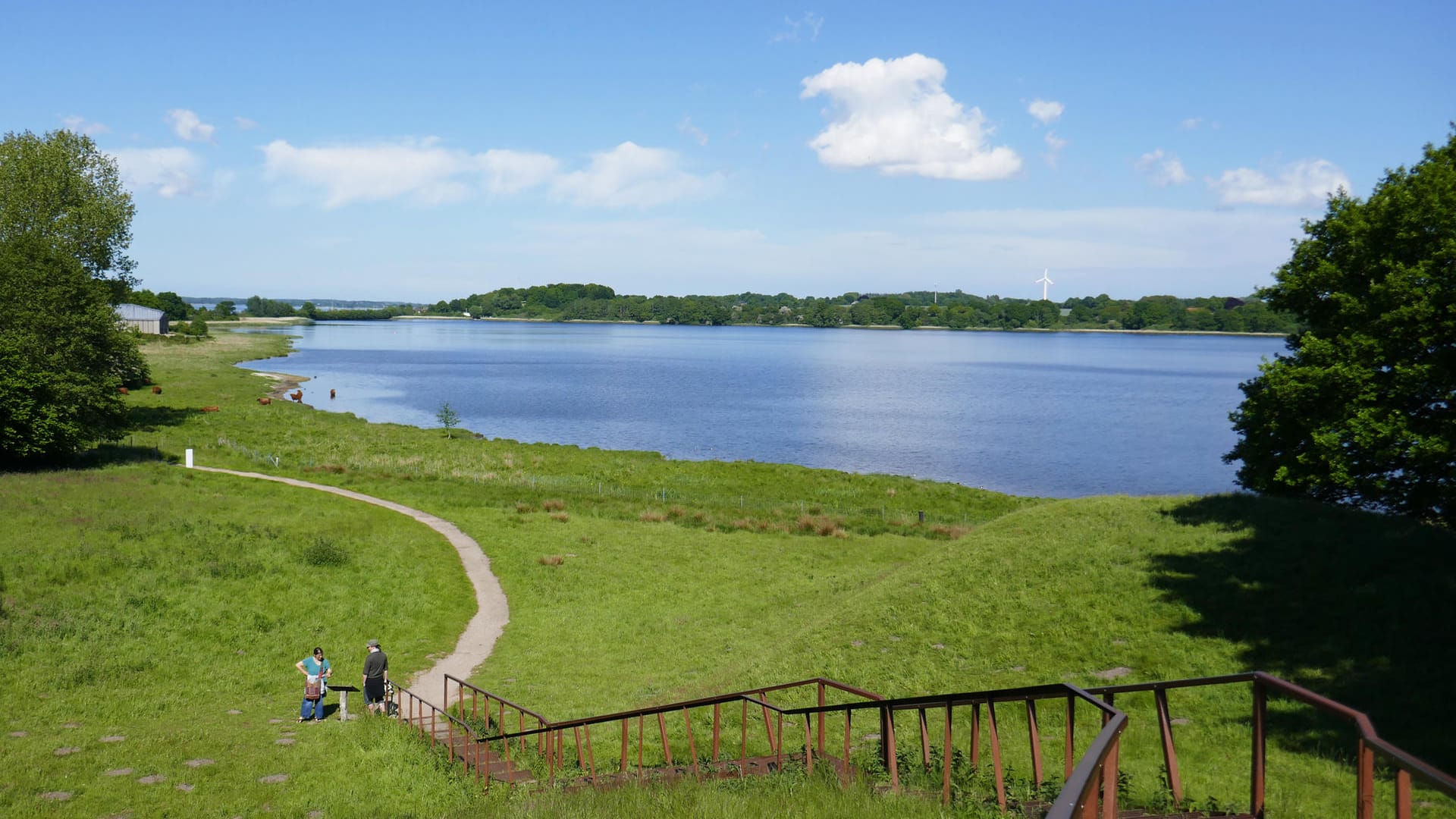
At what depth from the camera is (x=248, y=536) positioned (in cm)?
3412

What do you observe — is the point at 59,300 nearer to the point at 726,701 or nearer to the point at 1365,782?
the point at 726,701

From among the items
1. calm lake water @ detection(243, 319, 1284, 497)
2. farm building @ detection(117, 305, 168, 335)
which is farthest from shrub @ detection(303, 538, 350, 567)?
farm building @ detection(117, 305, 168, 335)

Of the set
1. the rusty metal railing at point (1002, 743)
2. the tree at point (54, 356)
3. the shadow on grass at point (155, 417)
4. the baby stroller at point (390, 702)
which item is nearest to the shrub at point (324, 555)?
the rusty metal railing at point (1002, 743)

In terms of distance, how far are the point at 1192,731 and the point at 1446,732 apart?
360 cm

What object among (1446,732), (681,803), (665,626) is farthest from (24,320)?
(1446,732)

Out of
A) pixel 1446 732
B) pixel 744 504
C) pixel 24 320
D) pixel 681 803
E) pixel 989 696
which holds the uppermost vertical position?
pixel 24 320

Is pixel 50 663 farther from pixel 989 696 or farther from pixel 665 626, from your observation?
pixel 989 696

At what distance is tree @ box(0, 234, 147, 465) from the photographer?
45.1 meters

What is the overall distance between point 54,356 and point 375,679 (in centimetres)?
4207

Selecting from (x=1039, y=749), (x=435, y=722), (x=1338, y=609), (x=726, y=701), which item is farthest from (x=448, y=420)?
(x=1039, y=749)

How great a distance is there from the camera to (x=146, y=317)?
157625mm

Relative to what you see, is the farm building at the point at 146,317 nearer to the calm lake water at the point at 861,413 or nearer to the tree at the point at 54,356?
the calm lake water at the point at 861,413

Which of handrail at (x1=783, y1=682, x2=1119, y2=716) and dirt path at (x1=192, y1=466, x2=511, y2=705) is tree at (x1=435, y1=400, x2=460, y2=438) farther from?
handrail at (x1=783, y1=682, x2=1119, y2=716)

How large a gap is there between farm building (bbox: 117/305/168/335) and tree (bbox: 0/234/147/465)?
108 meters
